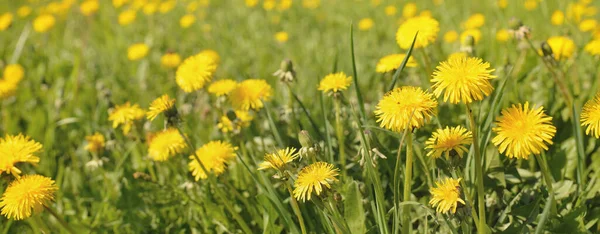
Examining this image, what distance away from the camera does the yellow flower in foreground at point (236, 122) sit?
1870 millimetres

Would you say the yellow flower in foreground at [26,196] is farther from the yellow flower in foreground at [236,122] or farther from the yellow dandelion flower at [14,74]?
the yellow dandelion flower at [14,74]

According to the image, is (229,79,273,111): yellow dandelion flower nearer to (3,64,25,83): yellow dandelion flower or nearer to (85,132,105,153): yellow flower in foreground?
(85,132,105,153): yellow flower in foreground

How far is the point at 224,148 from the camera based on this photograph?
1.68 metres

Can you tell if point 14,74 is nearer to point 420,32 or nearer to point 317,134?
point 317,134

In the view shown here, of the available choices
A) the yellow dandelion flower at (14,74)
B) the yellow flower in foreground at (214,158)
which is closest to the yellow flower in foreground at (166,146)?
the yellow flower in foreground at (214,158)

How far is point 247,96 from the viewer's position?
1806 mm

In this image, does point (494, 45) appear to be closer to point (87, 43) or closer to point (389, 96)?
point (389, 96)

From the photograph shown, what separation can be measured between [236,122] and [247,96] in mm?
122

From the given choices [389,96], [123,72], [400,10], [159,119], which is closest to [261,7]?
[400,10]

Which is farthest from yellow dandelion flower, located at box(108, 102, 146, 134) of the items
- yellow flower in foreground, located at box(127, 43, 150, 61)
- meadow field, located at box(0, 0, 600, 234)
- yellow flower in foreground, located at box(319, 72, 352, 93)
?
yellow flower in foreground, located at box(127, 43, 150, 61)

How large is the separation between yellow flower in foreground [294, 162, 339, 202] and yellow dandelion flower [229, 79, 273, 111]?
2.04 ft

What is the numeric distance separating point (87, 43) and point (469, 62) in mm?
3888

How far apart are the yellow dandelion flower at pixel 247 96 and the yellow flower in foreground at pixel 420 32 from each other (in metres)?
0.51

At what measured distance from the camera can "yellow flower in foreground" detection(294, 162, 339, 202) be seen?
114 cm
